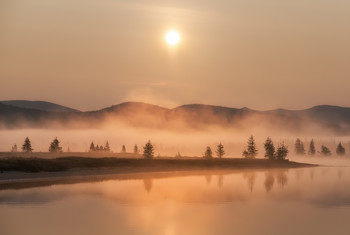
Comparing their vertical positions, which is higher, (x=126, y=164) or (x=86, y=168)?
(x=126, y=164)

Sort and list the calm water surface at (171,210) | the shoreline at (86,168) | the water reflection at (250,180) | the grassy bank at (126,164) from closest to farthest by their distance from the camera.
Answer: the calm water surface at (171,210) → the water reflection at (250,180) → the shoreline at (86,168) → the grassy bank at (126,164)

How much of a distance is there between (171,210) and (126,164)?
67.3 metres

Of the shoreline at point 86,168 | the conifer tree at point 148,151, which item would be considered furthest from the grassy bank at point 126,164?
the conifer tree at point 148,151

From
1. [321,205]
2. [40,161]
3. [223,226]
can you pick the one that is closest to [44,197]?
[223,226]

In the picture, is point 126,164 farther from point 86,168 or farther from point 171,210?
point 171,210

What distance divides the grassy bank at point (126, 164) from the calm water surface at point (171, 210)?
17.8 m

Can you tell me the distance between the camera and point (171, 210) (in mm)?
50938

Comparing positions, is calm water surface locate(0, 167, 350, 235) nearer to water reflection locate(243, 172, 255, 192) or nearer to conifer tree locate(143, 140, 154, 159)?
water reflection locate(243, 172, 255, 192)

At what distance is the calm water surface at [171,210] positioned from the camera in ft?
134

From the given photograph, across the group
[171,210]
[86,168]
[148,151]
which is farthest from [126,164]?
[171,210]

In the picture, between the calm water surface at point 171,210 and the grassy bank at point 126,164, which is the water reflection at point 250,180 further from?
the grassy bank at point 126,164

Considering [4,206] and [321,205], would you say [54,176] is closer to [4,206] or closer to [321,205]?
[4,206]

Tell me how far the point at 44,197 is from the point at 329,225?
33645 millimetres

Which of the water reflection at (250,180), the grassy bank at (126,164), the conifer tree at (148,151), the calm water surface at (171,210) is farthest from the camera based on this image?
the conifer tree at (148,151)
